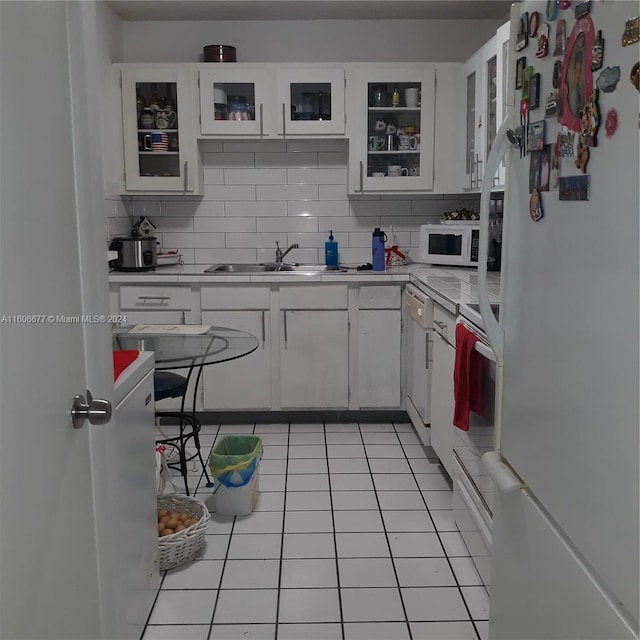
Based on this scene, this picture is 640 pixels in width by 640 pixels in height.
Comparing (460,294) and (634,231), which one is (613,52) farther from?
(460,294)

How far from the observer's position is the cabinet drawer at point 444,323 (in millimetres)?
2953

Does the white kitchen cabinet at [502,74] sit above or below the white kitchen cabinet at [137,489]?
above

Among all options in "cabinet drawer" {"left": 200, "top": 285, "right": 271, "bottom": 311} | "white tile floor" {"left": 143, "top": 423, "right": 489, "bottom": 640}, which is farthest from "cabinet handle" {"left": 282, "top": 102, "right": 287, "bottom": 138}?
"white tile floor" {"left": 143, "top": 423, "right": 489, "bottom": 640}

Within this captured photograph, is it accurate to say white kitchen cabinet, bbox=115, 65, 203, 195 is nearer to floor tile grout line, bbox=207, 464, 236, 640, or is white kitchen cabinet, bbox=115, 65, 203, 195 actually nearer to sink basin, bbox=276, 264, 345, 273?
sink basin, bbox=276, 264, 345, 273

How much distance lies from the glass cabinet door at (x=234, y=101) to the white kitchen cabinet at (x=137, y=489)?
243cm

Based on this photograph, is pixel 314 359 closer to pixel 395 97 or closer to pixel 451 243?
pixel 451 243

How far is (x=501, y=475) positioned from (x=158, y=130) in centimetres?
343

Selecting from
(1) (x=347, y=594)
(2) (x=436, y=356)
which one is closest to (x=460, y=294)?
(2) (x=436, y=356)

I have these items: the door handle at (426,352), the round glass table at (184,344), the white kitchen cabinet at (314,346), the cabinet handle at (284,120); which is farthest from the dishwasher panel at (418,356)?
the cabinet handle at (284,120)

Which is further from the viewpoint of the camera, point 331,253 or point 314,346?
point 331,253

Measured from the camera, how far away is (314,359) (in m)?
4.22

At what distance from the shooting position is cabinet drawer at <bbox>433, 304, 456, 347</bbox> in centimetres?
295

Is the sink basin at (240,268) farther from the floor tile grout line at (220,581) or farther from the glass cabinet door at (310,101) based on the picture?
the floor tile grout line at (220,581)

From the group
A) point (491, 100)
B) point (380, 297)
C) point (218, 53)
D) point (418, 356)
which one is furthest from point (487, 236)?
point (218, 53)
